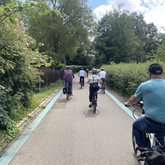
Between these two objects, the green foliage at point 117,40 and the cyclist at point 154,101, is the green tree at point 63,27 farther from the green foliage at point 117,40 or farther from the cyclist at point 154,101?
the green foliage at point 117,40

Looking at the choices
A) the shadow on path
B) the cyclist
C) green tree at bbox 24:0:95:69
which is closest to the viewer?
the cyclist

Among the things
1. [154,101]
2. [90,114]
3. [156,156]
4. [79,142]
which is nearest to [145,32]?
[90,114]

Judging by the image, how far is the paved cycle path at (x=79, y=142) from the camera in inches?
143

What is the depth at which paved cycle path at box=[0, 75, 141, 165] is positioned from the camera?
3.63 metres

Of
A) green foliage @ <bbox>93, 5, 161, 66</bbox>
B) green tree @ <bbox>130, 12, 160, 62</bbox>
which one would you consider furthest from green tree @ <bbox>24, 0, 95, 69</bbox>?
green tree @ <bbox>130, 12, 160, 62</bbox>

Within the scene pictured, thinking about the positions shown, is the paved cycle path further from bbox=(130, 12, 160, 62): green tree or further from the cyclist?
bbox=(130, 12, 160, 62): green tree

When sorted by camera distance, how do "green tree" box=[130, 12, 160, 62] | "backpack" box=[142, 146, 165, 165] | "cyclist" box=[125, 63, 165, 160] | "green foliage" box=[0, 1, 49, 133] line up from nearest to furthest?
"backpack" box=[142, 146, 165, 165] → "cyclist" box=[125, 63, 165, 160] → "green foliage" box=[0, 1, 49, 133] → "green tree" box=[130, 12, 160, 62]

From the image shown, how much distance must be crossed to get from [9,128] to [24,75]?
2113 mm

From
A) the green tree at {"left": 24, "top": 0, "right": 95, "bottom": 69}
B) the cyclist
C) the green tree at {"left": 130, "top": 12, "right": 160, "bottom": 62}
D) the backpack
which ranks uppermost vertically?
the green tree at {"left": 130, "top": 12, "right": 160, "bottom": 62}

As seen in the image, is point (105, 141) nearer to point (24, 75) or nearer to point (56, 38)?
point (24, 75)

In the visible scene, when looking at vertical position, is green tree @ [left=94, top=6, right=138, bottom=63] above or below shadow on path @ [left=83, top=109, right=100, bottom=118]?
above

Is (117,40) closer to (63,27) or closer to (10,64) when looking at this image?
(63,27)

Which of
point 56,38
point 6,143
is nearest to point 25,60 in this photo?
point 6,143

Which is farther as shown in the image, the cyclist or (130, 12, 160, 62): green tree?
(130, 12, 160, 62): green tree
